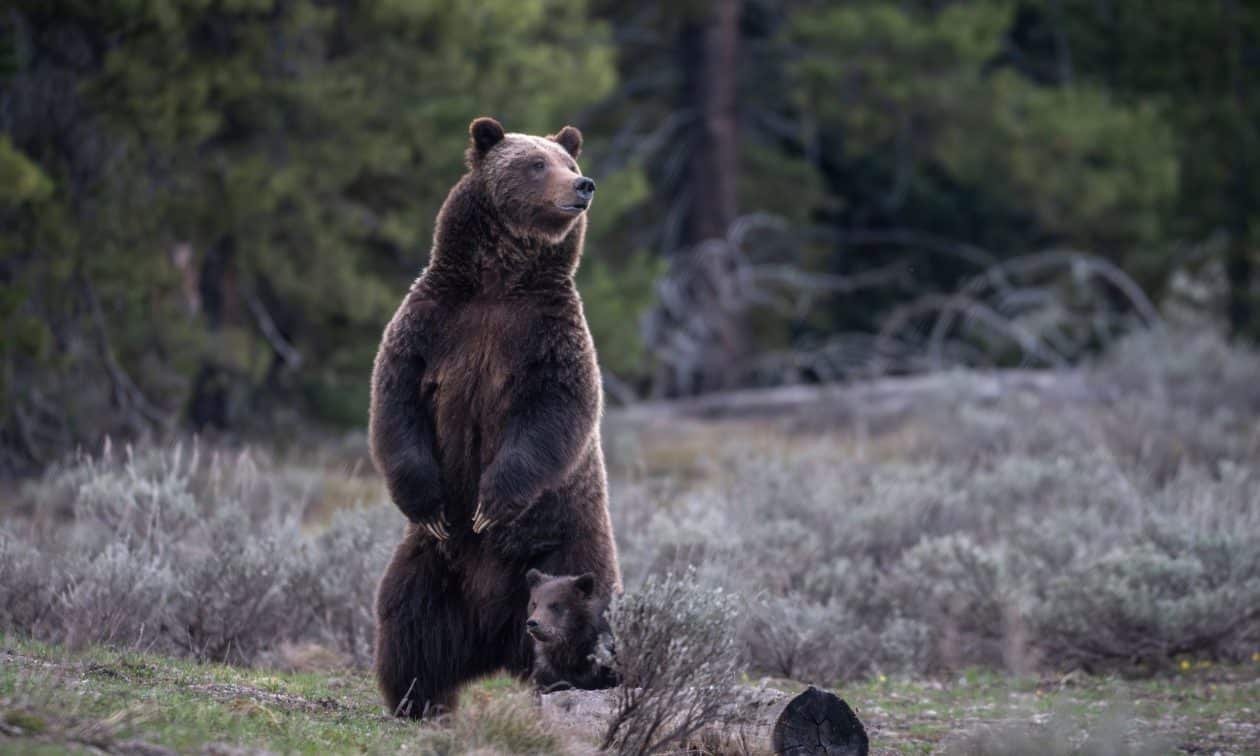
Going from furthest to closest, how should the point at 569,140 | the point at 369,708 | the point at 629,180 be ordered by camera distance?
the point at 629,180, the point at 569,140, the point at 369,708

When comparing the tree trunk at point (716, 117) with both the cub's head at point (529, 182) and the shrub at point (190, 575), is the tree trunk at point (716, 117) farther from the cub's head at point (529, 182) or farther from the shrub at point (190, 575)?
the cub's head at point (529, 182)

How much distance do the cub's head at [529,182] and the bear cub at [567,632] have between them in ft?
4.60

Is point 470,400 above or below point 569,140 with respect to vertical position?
below

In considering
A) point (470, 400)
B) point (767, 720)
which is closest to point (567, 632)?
point (767, 720)

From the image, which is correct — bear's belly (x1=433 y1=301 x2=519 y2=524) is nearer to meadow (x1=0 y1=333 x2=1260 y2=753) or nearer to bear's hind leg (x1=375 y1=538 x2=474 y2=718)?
bear's hind leg (x1=375 y1=538 x2=474 y2=718)

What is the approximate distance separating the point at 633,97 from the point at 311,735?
18.2m

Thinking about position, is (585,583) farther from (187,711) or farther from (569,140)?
(569,140)

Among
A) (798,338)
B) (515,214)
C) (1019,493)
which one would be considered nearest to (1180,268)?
(798,338)

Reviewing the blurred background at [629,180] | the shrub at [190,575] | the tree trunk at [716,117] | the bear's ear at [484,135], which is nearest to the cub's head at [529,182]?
the bear's ear at [484,135]

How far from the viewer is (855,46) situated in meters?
20.0

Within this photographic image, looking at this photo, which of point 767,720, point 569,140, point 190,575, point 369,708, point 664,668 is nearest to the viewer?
point 664,668

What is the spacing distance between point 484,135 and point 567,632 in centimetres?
214

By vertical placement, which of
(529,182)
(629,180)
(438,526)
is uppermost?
(529,182)

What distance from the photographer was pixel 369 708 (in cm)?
631
